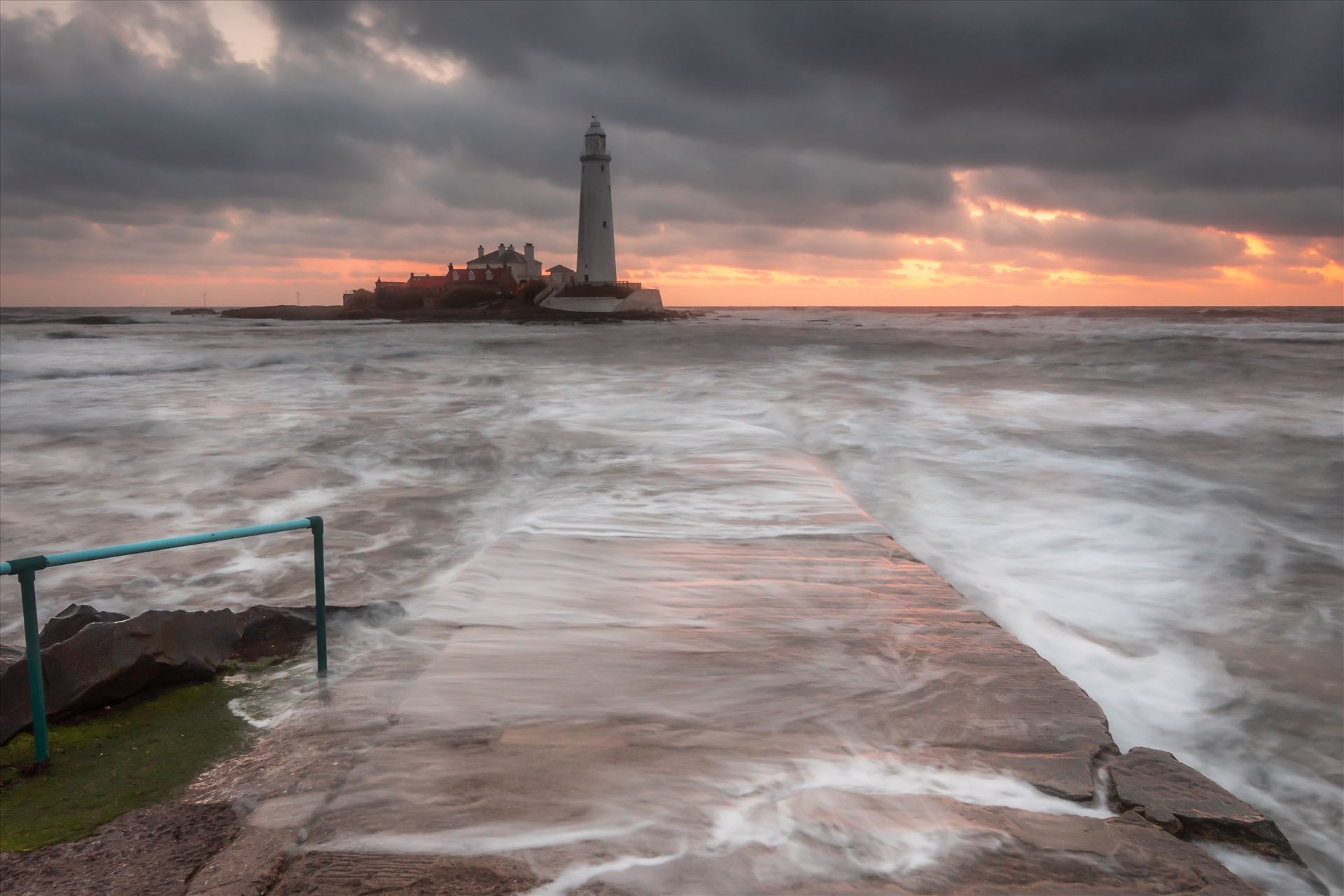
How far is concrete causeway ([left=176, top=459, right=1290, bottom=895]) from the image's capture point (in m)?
1.74

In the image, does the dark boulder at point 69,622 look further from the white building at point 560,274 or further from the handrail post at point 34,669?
the white building at point 560,274

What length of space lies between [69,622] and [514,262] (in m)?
59.7

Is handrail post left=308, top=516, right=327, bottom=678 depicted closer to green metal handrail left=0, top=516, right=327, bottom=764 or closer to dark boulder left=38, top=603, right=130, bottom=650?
green metal handrail left=0, top=516, right=327, bottom=764

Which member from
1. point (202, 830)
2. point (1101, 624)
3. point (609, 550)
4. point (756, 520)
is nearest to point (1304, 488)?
point (1101, 624)

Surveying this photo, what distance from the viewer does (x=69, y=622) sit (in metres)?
3.00

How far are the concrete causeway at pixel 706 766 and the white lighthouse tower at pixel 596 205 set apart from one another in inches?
1792

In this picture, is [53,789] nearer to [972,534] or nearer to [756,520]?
[756,520]

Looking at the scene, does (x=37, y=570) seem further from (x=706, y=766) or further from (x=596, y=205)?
(x=596, y=205)

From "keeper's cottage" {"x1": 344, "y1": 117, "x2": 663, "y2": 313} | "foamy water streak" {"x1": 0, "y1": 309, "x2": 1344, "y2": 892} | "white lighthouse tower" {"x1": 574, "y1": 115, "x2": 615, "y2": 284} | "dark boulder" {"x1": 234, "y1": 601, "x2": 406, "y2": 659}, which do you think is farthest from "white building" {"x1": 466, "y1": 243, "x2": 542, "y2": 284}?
"dark boulder" {"x1": 234, "y1": 601, "x2": 406, "y2": 659}

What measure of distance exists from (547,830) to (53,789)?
1469mm

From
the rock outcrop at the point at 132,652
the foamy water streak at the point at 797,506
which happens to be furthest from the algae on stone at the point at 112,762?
the foamy water streak at the point at 797,506

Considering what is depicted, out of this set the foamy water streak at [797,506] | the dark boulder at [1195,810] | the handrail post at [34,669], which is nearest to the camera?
the dark boulder at [1195,810]

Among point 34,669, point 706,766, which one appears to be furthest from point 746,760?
point 34,669

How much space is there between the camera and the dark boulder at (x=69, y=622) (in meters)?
2.97
